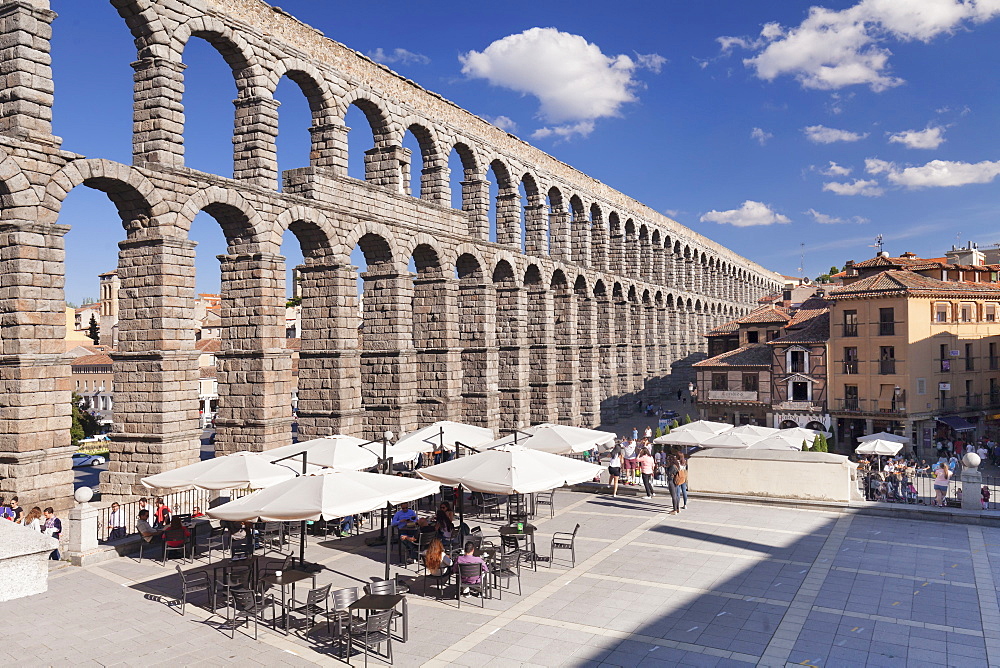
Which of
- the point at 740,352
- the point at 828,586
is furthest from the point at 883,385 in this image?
the point at 828,586

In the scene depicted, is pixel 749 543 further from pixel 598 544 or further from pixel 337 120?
pixel 337 120

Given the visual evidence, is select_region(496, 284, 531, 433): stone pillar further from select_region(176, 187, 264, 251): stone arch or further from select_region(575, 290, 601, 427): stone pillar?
select_region(176, 187, 264, 251): stone arch

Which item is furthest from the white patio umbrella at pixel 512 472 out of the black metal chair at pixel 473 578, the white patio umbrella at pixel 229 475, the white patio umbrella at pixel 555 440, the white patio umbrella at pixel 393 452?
the white patio umbrella at pixel 393 452

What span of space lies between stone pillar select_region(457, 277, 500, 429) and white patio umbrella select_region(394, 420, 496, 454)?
50.7 ft

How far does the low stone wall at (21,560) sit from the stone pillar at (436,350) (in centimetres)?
2230

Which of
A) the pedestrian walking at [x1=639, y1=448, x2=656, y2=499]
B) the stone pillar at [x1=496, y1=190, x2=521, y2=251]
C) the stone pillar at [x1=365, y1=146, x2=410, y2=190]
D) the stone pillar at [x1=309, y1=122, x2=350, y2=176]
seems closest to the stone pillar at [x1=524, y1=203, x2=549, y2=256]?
the stone pillar at [x1=496, y1=190, x2=521, y2=251]

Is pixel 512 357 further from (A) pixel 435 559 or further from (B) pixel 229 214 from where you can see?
(A) pixel 435 559

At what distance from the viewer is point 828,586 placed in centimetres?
1369

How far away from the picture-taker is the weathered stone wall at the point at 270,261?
59.9 feet

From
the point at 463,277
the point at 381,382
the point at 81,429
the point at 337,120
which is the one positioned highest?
the point at 337,120

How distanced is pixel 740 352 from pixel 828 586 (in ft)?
Result: 116

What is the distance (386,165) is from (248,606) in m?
22.9

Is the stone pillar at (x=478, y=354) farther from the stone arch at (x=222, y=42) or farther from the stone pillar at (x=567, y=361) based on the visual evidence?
the stone arch at (x=222, y=42)

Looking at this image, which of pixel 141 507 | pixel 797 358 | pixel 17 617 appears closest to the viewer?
pixel 17 617
